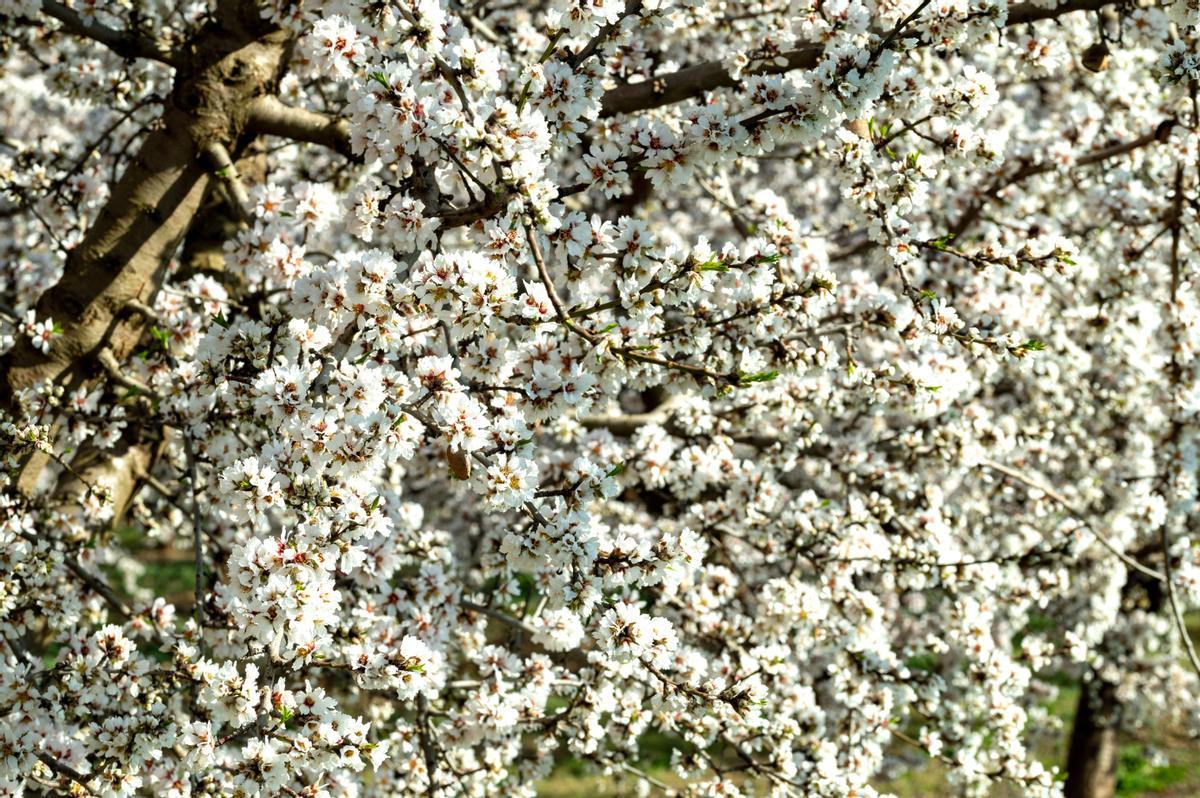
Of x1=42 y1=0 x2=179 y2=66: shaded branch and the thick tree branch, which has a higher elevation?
x1=42 y1=0 x2=179 y2=66: shaded branch

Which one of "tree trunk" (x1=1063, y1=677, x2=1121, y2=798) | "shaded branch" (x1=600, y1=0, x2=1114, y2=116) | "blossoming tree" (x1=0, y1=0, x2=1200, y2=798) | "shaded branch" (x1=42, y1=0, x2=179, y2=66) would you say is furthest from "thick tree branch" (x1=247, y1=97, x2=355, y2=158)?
"tree trunk" (x1=1063, y1=677, x2=1121, y2=798)

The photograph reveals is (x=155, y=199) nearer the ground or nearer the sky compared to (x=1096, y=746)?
nearer the ground

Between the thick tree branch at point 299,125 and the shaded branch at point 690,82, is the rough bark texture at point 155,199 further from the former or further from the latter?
the shaded branch at point 690,82

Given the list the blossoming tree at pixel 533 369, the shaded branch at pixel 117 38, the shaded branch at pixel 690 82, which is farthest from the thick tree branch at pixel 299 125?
the shaded branch at pixel 690 82

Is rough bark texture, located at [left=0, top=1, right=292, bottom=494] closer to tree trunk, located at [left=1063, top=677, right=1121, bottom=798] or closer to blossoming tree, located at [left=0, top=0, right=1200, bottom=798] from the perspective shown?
blossoming tree, located at [left=0, top=0, right=1200, bottom=798]

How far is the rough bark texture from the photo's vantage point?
406 centimetres

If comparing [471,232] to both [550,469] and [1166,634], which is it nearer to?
[550,469]

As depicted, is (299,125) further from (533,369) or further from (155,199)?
(533,369)

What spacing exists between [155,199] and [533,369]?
80.0 inches

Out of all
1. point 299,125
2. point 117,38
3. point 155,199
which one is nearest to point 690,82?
point 299,125

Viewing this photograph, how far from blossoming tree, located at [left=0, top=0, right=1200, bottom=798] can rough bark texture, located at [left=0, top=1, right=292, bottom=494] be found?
2cm

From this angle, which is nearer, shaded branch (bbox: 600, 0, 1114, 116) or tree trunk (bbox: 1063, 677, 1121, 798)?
shaded branch (bbox: 600, 0, 1114, 116)

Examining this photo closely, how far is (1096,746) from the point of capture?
9594mm

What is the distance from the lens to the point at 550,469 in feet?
14.0
